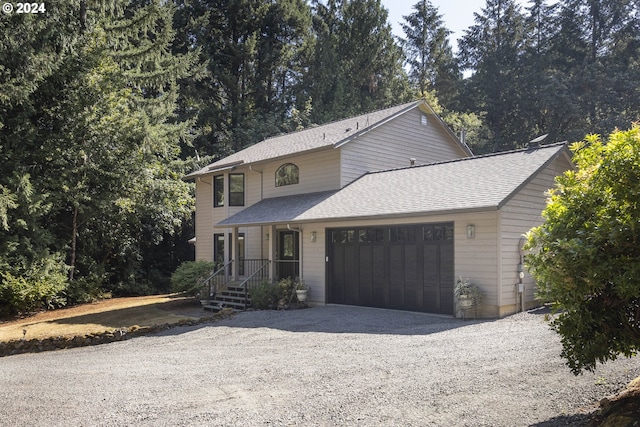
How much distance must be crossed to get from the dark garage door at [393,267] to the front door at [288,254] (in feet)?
7.61

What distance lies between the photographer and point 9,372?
8719mm

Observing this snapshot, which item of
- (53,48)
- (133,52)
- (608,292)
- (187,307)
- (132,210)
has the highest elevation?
(133,52)

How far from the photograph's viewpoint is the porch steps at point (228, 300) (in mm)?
15922

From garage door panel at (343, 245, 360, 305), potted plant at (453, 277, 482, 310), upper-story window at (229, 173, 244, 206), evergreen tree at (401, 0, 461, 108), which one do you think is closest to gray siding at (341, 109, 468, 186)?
garage door panel at (343, 245, 360, 305)

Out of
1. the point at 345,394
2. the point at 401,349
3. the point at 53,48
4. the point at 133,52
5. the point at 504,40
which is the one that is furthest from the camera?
the point at 504,40

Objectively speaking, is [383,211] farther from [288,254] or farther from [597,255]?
[597,255]

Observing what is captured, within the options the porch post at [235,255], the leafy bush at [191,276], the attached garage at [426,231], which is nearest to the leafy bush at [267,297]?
the attached garage at [426,231]

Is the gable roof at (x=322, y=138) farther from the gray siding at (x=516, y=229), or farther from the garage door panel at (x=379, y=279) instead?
the gray siding at (x=516, y=229)

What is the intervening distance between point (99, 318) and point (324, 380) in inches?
442

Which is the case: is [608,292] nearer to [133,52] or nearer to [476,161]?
[476,161]

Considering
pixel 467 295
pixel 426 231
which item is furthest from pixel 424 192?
pixel 467 295

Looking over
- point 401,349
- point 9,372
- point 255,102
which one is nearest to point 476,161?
point 401,349

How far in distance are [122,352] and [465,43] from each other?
39915mm

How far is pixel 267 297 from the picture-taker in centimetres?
1523
